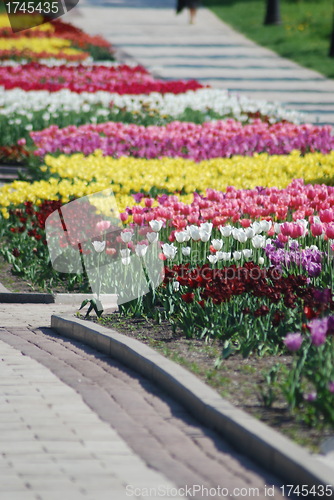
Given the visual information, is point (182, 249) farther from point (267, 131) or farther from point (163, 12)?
point (163, 12)

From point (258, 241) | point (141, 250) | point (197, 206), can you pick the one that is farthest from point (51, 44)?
point (258, 241)

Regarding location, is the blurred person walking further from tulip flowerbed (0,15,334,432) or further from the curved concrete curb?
the curved concrete curb

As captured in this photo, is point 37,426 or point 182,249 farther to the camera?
point 182,249

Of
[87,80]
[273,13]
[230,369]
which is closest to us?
[230,369]

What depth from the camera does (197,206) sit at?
9.62 metres

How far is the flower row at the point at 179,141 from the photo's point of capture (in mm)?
15859

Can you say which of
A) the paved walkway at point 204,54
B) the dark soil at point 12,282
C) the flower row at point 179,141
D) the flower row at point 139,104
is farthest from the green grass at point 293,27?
the dark soil at point 12,282

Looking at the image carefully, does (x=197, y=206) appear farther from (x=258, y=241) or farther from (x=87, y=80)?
(x=87, y=80)

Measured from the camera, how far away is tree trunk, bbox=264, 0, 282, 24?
4284 centimetres

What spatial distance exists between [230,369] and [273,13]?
127ft

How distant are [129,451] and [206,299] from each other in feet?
8.40

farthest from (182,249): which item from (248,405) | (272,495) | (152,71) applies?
(152,71)

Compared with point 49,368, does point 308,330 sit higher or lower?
higher

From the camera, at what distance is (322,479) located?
436 centimetres
